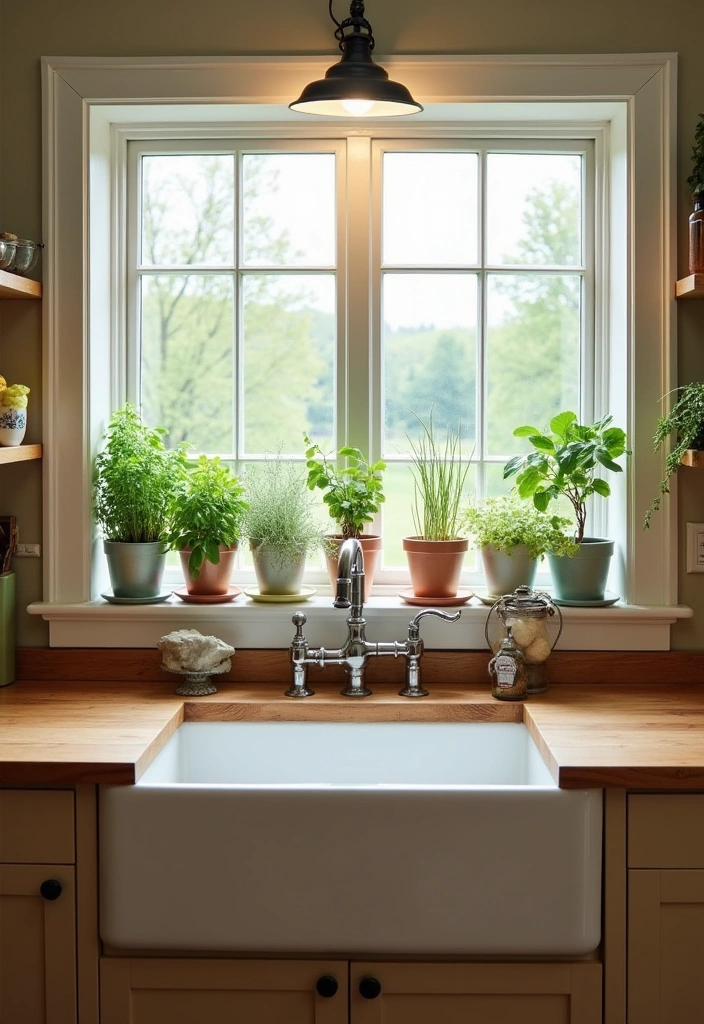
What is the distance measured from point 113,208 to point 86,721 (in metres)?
1.29

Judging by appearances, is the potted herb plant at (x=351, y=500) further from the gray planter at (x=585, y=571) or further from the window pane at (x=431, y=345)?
the gray planter at (x=585, y=571)

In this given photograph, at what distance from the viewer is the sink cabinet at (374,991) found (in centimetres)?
191

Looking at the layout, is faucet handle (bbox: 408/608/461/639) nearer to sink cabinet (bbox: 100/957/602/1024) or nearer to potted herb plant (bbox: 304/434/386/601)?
potted herb plant (bbox: 304/434/386/601)

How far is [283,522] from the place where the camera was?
258 cm

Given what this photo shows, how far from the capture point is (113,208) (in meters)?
2.71

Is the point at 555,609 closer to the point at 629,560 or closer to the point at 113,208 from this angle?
the point at 629,560

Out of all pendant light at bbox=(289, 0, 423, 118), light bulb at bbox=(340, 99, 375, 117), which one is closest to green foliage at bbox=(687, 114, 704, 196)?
pendant light at bbox=(289, 0, 423, 118)

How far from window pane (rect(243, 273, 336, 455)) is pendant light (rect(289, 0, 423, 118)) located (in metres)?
0.51

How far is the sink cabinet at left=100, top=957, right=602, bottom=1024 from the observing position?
1.91 m

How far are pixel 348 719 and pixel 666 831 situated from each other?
74 cm

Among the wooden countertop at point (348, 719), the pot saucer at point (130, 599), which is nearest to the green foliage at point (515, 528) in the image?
the wooden countertop at point (348, 719)

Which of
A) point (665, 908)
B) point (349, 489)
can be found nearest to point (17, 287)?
point (349, 489)

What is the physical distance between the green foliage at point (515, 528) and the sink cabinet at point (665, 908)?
75cm

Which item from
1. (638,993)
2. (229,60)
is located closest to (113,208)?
(229,60)
